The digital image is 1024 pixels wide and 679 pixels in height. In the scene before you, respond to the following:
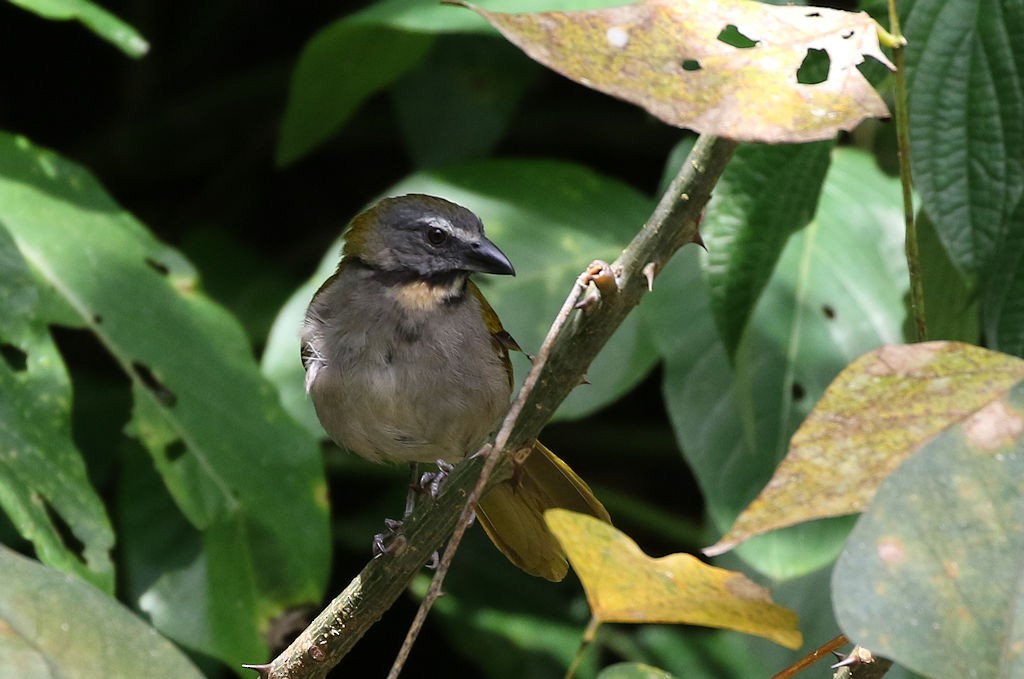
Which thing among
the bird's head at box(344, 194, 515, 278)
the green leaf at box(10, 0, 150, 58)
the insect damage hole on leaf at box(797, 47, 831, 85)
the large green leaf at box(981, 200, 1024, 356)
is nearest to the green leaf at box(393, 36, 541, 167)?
the bird's head at box(344, 194, 515, 278)

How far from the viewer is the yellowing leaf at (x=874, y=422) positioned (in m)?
0.96

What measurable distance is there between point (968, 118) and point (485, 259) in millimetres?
1052

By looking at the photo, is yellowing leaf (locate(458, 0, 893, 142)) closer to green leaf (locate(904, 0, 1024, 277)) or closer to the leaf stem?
the leaf stem

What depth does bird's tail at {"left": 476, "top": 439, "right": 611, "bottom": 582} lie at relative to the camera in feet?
6.61

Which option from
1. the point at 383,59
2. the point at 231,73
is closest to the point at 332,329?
the point at 383,59

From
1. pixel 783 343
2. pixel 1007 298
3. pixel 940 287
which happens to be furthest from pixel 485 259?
pixel 1007 298

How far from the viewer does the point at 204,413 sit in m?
2.58

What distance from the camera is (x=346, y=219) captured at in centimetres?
468

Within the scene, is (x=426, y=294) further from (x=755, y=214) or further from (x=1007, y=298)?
(x=1007, y=298)

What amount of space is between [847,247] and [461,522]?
2191 millimetres

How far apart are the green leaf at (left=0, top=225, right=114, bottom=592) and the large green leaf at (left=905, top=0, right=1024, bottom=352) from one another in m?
1.48

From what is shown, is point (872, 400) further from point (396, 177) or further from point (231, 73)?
point (231, 73)

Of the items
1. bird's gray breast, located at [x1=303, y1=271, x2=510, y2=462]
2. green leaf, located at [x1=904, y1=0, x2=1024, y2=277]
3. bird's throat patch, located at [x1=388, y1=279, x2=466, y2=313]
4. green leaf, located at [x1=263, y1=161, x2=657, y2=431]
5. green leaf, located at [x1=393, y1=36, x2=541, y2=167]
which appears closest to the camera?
green leaf, located at [x1=904, y1=0, x2=1024, y2=277]

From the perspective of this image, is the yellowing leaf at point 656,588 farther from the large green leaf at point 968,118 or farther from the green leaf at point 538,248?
the green leaf at point 538,248
